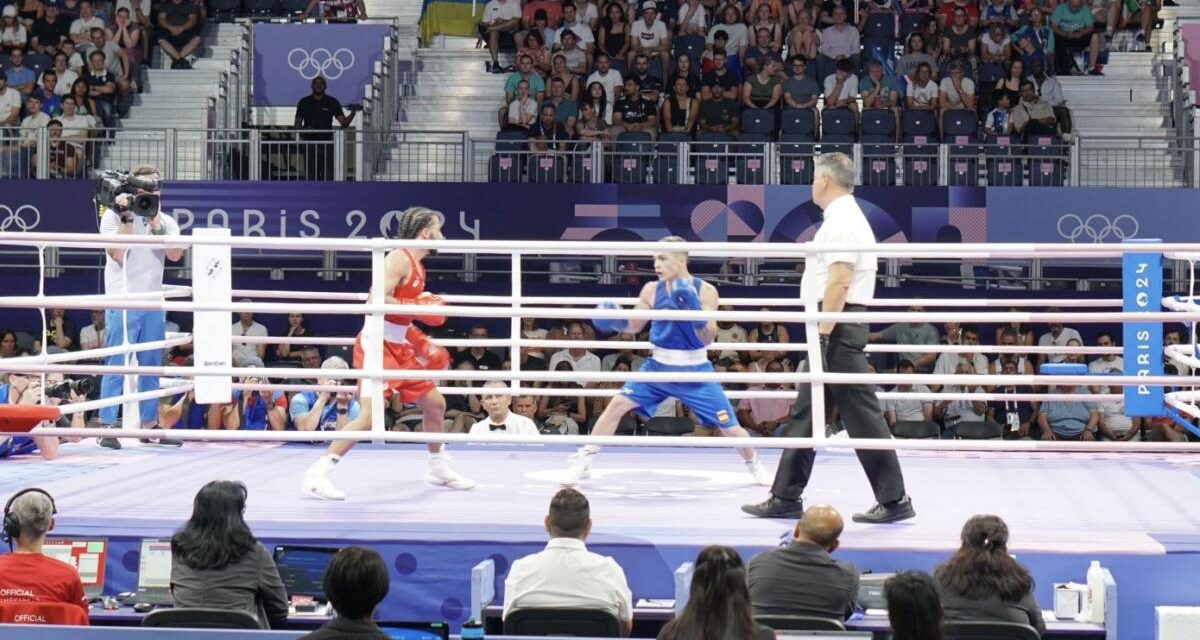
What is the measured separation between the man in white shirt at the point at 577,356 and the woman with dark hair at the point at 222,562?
6504mm

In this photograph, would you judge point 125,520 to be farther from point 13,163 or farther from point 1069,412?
point 13,163

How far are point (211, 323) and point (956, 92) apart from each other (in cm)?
939

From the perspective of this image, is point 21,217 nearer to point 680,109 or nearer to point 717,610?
point 680,109

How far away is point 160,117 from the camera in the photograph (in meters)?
15.8

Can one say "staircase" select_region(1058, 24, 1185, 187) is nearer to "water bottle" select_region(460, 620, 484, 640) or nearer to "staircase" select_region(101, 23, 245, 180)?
"staircase" select_region(101, 23, 245, 180)

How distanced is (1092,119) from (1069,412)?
4916 mm

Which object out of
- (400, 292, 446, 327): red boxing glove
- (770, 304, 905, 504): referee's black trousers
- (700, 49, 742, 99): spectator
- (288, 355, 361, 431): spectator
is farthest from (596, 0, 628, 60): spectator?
(770, 304, 905, 504): referee's black trousers

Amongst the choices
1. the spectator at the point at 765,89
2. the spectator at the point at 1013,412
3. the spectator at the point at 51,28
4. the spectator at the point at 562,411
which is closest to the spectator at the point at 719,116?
the spectator at the point at 765,89

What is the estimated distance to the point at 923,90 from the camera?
14.4 metres

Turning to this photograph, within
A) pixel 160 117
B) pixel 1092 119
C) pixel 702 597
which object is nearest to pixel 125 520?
pixel 702 597

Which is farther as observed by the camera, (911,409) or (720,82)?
(720,82)

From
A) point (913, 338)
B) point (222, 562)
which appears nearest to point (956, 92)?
point (913, 338)

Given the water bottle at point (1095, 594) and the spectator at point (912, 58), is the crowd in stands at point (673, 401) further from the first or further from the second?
the water bottle at point (1095, 594)

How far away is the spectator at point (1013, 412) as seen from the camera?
11.1 metres
